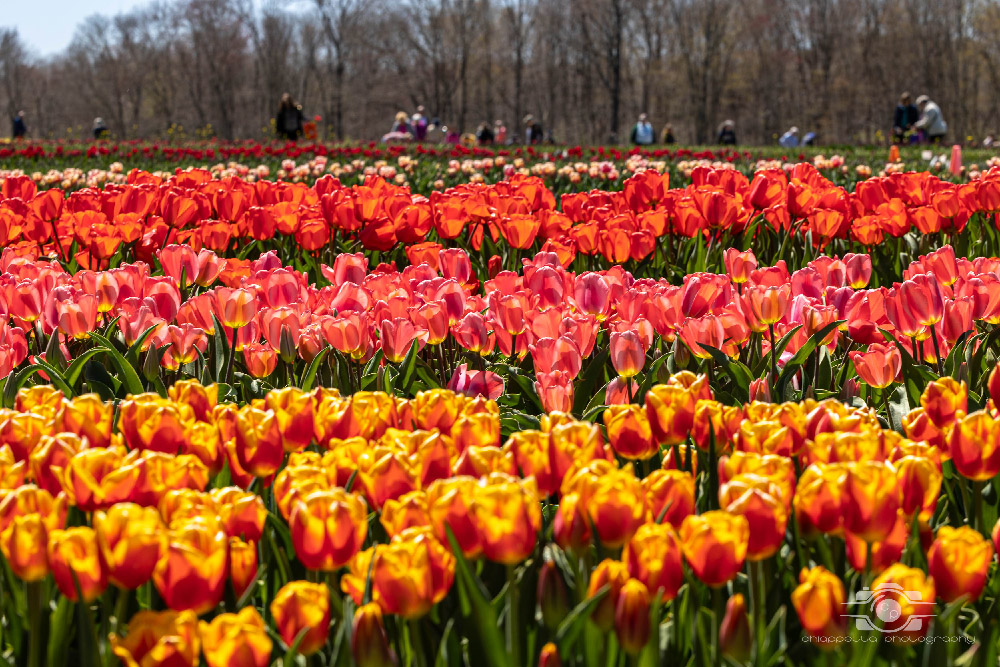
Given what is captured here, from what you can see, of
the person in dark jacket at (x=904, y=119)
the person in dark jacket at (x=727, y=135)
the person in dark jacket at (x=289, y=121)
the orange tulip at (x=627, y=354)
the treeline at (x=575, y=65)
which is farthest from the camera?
the treeline at (x=575, y=65)

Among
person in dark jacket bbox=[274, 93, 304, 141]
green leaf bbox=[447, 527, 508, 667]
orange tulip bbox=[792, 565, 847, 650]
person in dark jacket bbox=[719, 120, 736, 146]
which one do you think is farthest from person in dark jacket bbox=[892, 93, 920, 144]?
green leaf bbox=[447, 527, 508, 667]

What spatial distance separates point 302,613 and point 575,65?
57.8 meters

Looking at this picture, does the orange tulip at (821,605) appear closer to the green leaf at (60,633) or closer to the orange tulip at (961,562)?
the orange tulip at (961,562)

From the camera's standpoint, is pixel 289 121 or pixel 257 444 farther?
pixel 289 121

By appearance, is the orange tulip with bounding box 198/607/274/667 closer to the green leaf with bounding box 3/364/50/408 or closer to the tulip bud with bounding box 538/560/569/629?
the tulip bud with bounding box 538/560/569/629

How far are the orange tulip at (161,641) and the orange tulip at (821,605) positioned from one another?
62cm

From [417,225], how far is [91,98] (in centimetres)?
7934

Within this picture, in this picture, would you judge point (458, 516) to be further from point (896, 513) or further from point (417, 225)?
point (417, 225)

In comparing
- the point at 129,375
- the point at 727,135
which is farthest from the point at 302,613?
the point at 727,135

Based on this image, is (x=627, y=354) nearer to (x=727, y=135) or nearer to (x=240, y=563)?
(x=240, y=563)

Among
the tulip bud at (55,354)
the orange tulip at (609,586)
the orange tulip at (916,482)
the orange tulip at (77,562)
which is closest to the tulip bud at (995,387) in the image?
the orange tulip at (916,482)

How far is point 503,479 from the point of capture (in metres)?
1.04

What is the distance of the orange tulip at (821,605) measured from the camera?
3.21ft

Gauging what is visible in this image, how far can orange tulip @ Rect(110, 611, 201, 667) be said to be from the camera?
93 cm
